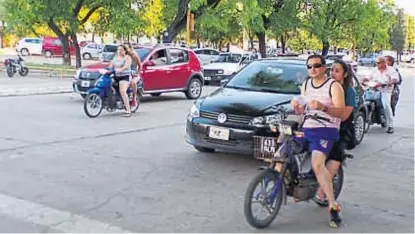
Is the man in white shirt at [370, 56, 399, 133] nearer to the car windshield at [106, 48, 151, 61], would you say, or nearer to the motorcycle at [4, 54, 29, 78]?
the car windshield at [106, 48, 151, 61]

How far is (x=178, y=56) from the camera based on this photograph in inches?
709

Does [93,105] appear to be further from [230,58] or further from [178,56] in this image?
[230,58]

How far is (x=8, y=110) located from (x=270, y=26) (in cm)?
2735

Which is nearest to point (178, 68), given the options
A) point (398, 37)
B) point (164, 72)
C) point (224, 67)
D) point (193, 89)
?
point (164, 72)

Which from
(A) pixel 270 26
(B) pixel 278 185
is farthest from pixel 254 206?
(A) pixel 270 26

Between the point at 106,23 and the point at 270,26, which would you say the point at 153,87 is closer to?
the point at 106,23

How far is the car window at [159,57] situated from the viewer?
55.7ft

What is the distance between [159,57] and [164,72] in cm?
48

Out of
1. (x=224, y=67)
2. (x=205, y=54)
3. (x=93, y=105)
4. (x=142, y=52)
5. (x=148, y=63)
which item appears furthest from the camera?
(x=205, y=54)

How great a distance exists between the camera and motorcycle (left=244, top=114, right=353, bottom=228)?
5090mm

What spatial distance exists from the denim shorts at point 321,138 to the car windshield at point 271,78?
11.4ft

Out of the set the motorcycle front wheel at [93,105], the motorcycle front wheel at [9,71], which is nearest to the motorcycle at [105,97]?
the motorcycle front wheel at [93,105]

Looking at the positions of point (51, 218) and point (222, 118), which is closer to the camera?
point (51, 218)

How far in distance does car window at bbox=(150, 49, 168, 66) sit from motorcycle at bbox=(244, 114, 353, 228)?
11.9 metres
